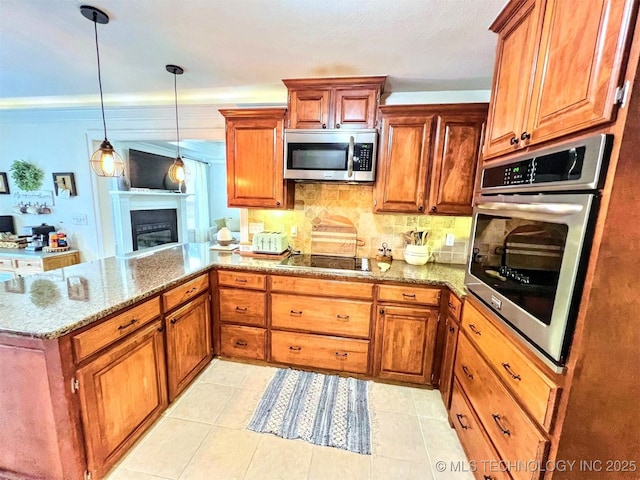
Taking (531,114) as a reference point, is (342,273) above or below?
below

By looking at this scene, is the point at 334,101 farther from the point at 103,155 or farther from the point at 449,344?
the point at 449,344

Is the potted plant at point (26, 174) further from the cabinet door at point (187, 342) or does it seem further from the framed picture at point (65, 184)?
the cabinet door at point (187, 342)

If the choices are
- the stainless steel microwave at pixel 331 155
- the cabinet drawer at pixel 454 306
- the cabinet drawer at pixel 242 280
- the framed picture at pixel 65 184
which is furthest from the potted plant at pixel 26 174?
the cabinet drawer at pixel 454 306

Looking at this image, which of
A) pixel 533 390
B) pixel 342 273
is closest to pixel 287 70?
pixel 342 273

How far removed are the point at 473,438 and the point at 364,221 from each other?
5.85 ft

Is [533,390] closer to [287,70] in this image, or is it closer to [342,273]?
[342,273]

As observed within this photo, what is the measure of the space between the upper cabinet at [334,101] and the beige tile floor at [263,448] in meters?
2.22

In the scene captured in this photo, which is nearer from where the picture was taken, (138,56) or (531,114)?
(531,114)

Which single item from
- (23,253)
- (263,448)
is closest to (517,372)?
(263,448)

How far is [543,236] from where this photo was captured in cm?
103

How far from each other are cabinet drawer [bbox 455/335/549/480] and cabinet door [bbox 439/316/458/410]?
16cm

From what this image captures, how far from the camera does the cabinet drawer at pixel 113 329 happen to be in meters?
1.25

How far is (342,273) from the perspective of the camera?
2.19 meters

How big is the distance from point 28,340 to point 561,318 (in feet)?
6.84
